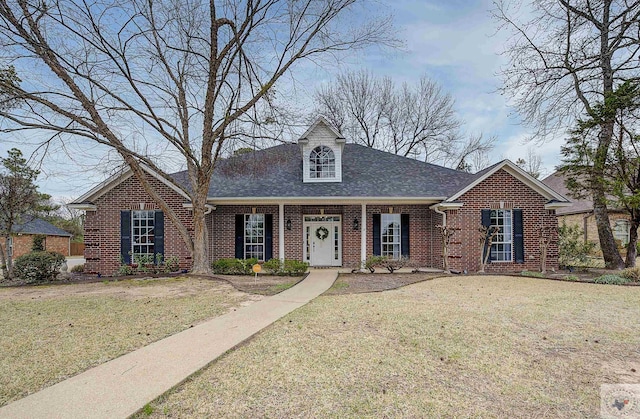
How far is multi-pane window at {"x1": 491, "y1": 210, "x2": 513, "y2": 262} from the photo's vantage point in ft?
43.3

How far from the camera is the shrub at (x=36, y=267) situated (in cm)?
1146

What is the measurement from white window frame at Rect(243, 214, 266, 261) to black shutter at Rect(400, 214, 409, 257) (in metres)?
5.39

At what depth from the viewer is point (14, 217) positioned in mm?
12195

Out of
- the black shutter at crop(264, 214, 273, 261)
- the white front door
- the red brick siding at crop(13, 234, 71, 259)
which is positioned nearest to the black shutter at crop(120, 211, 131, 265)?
the black shutter at crop(264, 214, 273, 261)

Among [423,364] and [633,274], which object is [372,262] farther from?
[423,364]

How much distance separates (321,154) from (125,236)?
803 centimetres

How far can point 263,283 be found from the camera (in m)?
10.4

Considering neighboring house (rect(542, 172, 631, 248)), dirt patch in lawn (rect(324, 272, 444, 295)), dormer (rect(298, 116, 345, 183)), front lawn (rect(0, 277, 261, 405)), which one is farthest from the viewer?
neighboring house (rect(542, 172, 631, 248))

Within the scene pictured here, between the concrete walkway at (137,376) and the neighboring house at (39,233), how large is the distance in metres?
22.2

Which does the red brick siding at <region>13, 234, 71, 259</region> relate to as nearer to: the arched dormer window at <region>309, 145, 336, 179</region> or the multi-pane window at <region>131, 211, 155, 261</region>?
the multi-pane window at <region>131, 211, 155, 261</region>

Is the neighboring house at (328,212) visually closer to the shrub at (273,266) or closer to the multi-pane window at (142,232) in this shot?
the multi-pane window at (142,232)

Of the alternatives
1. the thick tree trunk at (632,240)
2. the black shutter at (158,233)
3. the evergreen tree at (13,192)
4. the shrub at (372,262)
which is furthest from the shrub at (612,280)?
the evergreen tree at (13,192)

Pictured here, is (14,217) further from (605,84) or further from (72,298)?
(605,84)

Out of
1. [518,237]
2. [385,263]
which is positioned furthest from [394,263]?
[518,237]
